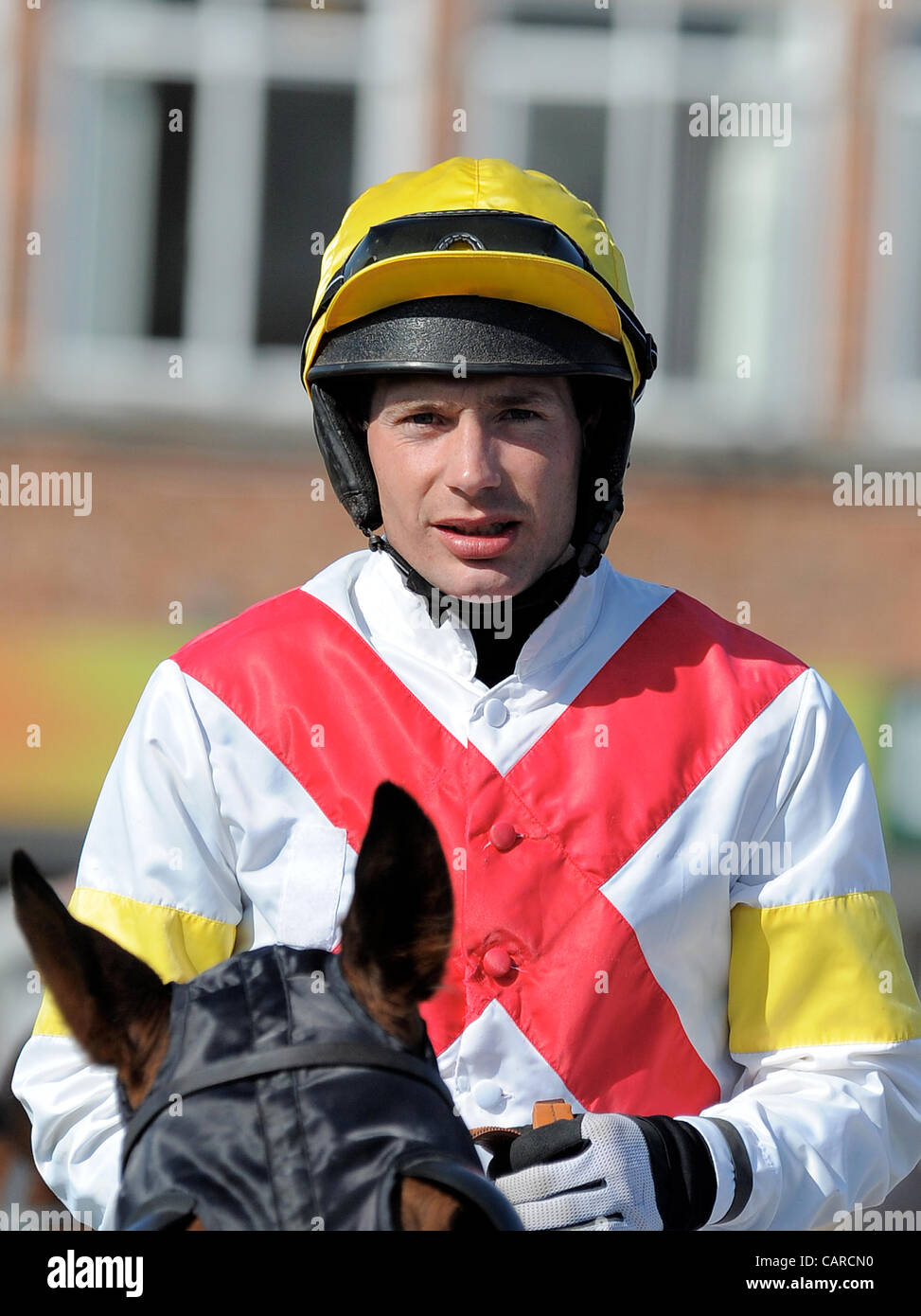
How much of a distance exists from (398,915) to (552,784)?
0.70 meters

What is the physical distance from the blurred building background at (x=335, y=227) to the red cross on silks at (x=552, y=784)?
A: 637 centimetres

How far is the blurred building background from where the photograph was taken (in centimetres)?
901

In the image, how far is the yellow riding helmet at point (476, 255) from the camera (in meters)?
2.39

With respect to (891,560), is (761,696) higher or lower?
lower

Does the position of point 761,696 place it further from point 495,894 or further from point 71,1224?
point 71,1224

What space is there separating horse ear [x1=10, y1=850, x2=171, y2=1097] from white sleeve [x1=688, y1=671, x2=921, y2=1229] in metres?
0.80

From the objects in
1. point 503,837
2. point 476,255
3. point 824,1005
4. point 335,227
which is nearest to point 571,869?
point 503,837

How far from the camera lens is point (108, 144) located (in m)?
9.36

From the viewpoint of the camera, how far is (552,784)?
93.4 inches

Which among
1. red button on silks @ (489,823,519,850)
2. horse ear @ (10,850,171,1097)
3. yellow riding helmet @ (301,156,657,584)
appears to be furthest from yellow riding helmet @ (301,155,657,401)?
horse ear @ (10,850,171,1097)

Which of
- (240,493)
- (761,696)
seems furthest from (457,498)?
(240,493)

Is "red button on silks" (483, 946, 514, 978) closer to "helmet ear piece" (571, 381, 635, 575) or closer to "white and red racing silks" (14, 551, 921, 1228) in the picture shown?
"white and red racing silks" (14, 551, 921, 1228)

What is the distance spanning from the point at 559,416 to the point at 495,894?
0.67m

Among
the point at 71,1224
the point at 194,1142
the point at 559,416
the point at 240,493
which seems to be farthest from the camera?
the point at 240,493
